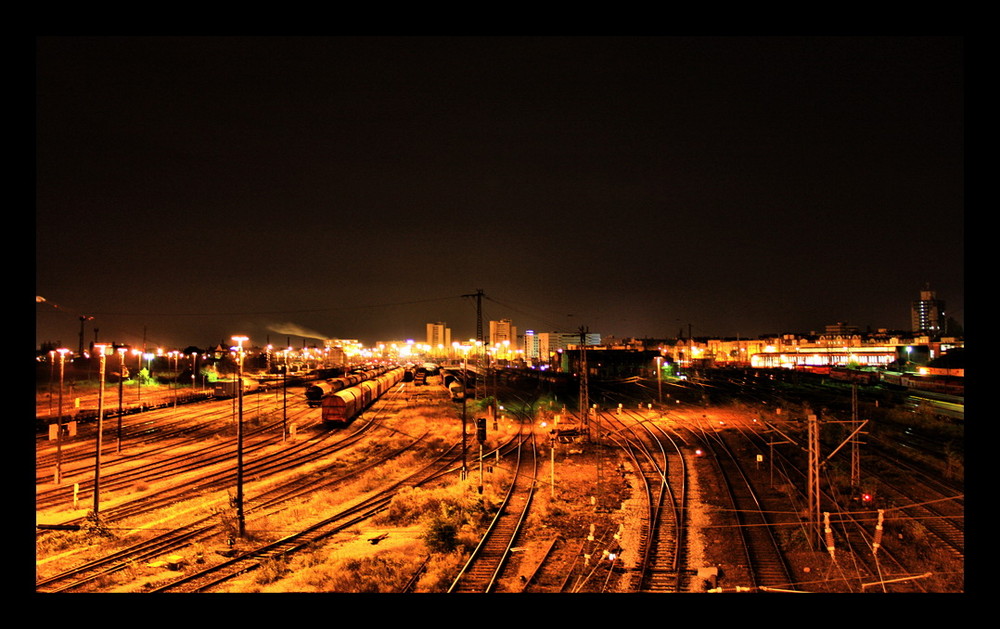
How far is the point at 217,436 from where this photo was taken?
87.7 feet

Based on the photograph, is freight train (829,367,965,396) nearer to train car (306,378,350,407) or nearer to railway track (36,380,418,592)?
railway track (36,380,418,592)

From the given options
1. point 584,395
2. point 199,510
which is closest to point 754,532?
point 584,395

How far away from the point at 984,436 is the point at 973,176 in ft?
3.12

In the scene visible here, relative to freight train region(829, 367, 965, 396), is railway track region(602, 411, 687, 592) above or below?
below

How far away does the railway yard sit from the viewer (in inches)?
406

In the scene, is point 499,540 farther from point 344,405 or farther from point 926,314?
point 926,314

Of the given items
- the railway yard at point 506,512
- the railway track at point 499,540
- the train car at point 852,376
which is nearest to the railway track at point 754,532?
the railway yard at point 506,512

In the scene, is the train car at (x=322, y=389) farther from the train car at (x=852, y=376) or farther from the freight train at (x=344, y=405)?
the train car at (x=852, y=376)

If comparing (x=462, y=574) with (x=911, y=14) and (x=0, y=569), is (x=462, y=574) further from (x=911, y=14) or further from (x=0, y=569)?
(x=911, y=14)

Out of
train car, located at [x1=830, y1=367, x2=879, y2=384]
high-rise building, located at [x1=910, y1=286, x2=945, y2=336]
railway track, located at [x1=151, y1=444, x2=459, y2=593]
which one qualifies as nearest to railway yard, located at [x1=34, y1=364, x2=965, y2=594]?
railway track, located at [x1=151, y1=444, x2=459, y2=593]

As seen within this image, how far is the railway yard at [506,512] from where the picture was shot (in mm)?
10320

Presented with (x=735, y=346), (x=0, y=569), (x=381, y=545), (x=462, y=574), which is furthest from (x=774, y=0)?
(x=735, y=346)

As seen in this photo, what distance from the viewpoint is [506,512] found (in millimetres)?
14531

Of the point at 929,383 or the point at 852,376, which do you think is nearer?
the point at 929,383
